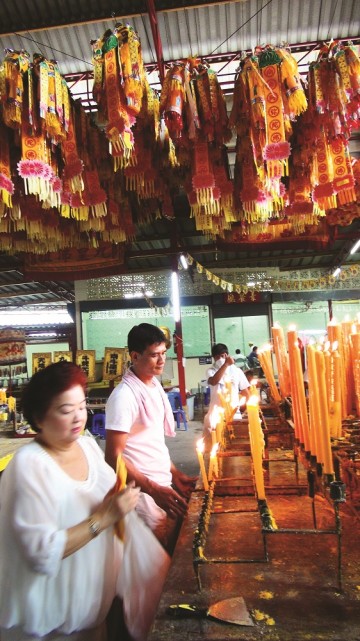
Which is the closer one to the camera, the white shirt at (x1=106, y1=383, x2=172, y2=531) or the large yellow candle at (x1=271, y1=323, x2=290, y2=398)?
the white shirt at (x1=106, y1=383, x2=172, y2=531)

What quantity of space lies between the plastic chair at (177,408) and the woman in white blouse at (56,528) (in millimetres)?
7351

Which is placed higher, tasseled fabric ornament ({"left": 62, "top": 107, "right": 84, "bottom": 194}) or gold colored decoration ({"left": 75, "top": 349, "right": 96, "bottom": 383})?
tasseled fabric ornament ({"left": 62, "top": 107, "right": 84, "bottom": 194})

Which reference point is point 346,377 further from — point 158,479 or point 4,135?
point 4,135

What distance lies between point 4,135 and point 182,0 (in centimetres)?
315

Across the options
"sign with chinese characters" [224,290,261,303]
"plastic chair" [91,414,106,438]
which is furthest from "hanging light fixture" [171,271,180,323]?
"plastic chair" [91,414,106,438]

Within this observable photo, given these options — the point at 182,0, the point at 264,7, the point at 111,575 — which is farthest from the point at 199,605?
the point at 264,7

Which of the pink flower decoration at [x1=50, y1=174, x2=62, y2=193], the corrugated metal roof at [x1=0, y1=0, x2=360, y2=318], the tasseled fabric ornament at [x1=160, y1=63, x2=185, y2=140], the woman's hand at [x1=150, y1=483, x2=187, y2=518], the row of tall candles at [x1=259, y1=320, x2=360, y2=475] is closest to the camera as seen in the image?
the row of tall candles at [x1=259, y1=320, x2=360, y2=475]

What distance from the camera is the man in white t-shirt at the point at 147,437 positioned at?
1.86 meters

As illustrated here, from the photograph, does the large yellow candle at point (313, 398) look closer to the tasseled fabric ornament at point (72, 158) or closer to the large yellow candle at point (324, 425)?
the large yellow candle at point (324, 425)

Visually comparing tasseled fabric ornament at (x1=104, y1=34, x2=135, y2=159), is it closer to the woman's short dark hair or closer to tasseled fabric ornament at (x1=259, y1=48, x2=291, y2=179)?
tasseled fabric ornament at (x1=259, y1=48, x2=291, y2=179)

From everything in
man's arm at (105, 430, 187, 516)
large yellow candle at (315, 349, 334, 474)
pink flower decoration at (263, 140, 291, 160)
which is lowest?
man's arm at (105, 430, 187, 516)

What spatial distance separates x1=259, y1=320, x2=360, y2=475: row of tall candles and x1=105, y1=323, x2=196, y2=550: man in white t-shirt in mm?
712

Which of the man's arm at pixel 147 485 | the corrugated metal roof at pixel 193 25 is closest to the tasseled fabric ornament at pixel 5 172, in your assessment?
the corrugated metal roof at pixel 193 25

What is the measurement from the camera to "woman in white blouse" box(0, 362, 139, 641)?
3.62 ft
